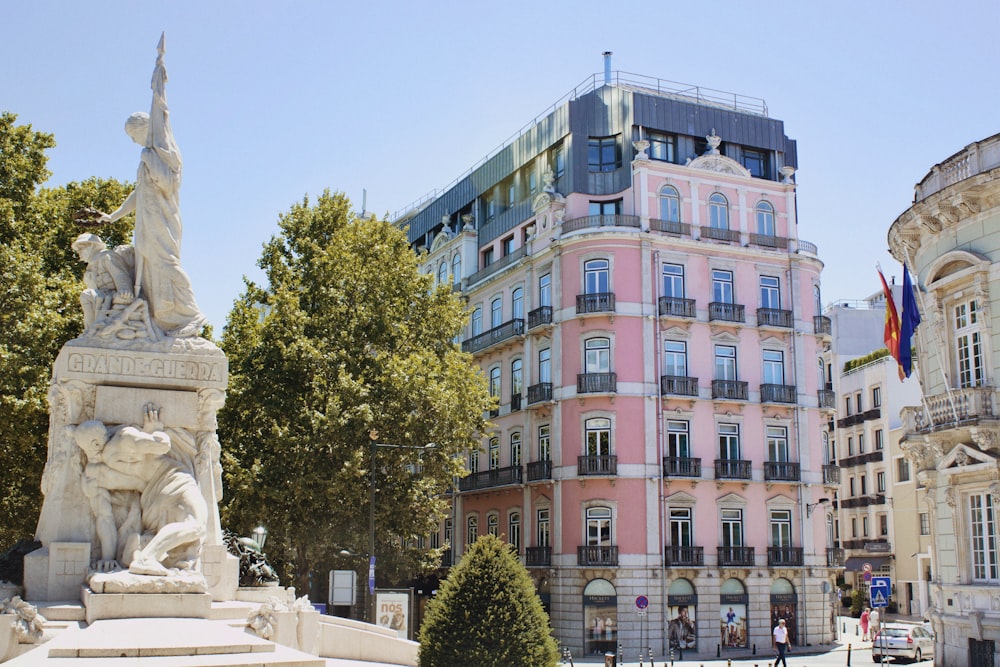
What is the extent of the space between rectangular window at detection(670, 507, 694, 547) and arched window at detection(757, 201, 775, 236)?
11881mm

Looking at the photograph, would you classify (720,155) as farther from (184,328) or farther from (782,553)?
(184,328)

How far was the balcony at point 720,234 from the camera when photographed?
42.2 m

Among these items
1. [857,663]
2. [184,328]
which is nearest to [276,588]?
[184,328]

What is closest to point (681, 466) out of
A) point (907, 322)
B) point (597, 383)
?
point (597, 383)

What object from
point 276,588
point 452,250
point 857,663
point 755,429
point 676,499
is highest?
point 452,250

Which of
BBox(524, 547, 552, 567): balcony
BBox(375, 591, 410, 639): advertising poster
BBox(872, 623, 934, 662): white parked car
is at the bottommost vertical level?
BBox(872, 623, 934, 662): white parked car

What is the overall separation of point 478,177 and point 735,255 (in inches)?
567

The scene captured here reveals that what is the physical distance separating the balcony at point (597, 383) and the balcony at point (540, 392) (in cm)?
184

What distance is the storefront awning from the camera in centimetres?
5972

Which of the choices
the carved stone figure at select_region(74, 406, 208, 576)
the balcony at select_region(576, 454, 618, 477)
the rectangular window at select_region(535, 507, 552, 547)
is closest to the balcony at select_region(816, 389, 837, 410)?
the balcony at select_region(576, 454, 618, 477)

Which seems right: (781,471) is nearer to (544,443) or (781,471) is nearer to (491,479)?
(544,443)

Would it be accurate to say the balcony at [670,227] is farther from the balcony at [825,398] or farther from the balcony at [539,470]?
the balcony at [539,470]

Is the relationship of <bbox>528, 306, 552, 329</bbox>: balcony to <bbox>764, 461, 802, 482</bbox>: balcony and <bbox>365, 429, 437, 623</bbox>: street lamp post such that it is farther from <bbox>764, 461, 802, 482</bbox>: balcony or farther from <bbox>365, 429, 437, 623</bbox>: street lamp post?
<bbox>365, 429, 437, 623</bbox>: street lamp post

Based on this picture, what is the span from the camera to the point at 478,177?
51562 mm
